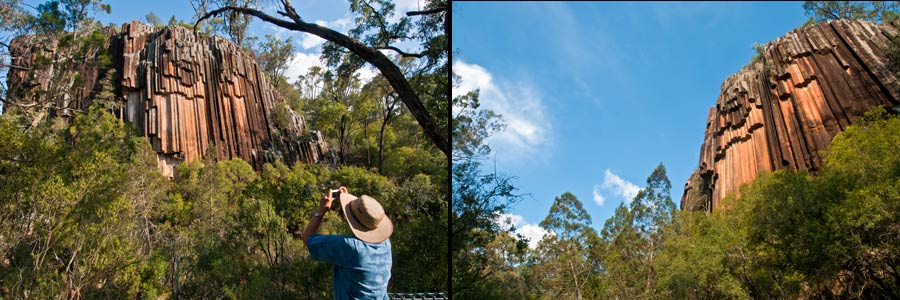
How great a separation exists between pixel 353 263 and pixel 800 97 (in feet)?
52.8

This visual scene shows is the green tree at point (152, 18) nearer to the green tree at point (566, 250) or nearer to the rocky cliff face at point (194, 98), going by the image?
the rocky cliff face at point (194, 98)

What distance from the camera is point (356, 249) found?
1.93 meters

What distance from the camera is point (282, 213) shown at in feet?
25.1

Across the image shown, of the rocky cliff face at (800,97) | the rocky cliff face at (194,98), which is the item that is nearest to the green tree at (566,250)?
the rocky cliff face at (194,98)

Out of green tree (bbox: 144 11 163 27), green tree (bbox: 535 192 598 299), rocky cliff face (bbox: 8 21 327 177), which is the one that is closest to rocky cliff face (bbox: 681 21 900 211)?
green tree (bbox: 535 192 598 299)

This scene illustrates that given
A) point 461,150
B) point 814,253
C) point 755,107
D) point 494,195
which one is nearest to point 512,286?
point 494,195

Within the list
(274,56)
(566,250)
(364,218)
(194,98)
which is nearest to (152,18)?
(274,56)

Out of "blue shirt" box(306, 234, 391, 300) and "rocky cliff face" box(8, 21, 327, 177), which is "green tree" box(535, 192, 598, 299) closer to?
"blue shirt" box(306, 234, 391, 300)

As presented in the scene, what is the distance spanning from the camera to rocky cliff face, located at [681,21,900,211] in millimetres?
13625

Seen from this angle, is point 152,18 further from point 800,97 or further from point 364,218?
point 800,97

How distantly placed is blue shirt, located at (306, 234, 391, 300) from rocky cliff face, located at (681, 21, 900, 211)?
14.5 m

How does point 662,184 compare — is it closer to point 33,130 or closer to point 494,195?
point 494,195

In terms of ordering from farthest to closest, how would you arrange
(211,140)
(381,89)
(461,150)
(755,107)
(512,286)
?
(755,107) → (211,140) → (381,89) → (512,286) → (461,150)

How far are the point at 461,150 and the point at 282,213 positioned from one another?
313cm
